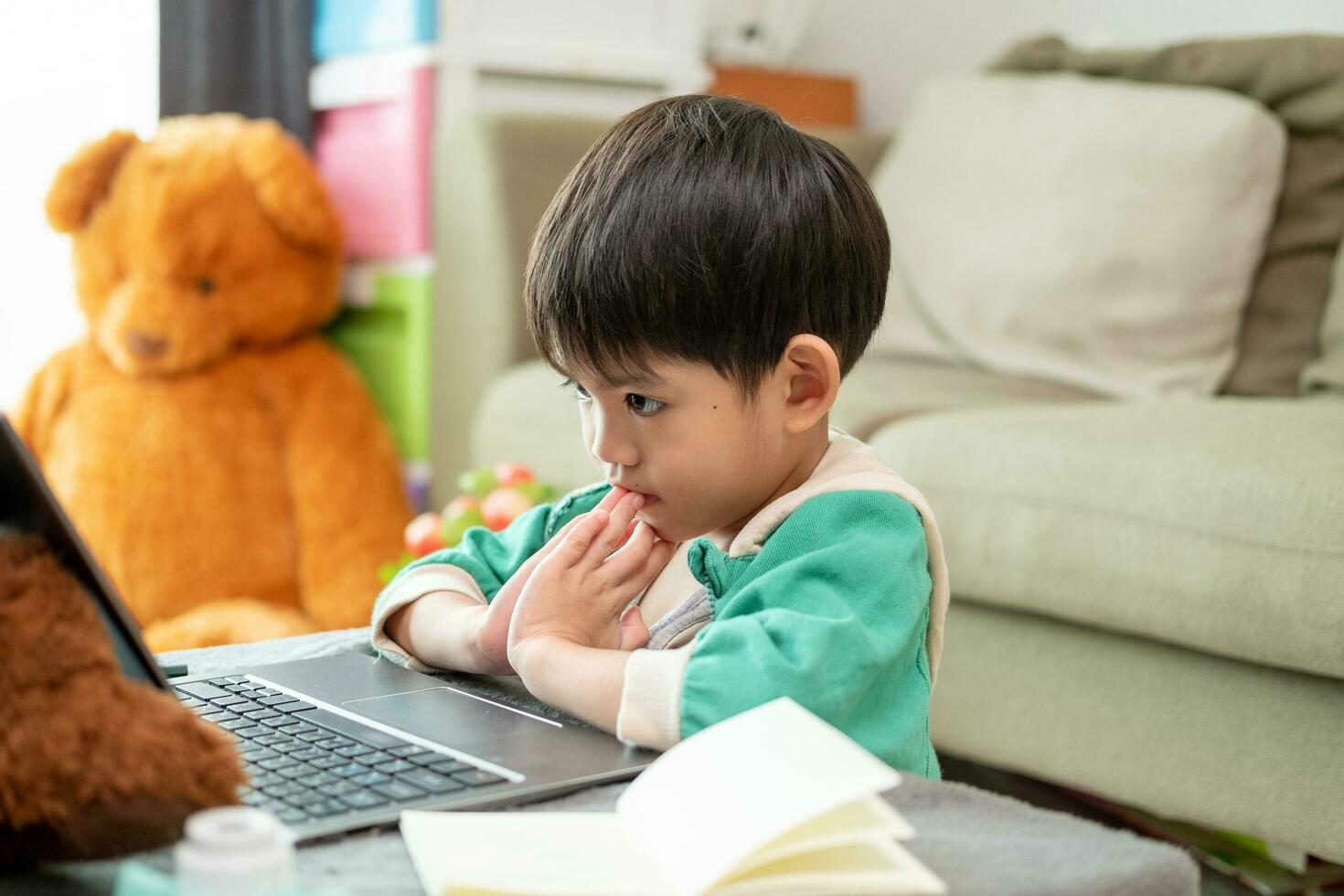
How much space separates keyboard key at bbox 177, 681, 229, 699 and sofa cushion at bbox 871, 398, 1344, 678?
2.70 feet

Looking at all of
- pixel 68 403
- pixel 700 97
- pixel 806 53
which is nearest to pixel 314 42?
pixel 68 403

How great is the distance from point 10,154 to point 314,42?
0.54 meters

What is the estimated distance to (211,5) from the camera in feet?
7.89

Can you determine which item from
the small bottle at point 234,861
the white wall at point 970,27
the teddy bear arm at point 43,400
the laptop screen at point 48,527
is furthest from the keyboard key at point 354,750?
the white wall at point 970,27

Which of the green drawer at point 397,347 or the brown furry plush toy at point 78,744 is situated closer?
the brown furry plush toy at point 78,744

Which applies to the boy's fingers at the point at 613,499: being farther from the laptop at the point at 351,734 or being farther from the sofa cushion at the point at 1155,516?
the sofa cushion at the point at 1155,516

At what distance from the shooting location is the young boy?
0.75 metres

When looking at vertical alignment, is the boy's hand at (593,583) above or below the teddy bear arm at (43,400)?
above

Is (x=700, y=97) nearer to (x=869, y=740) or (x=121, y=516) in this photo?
(x=869, y=740)

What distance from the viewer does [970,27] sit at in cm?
278

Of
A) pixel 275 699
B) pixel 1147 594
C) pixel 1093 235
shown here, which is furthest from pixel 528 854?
pixel 1093 235

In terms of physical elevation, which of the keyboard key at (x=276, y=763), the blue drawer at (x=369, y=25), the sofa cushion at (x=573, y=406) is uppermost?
the blue drawer at (x=369, y=25)

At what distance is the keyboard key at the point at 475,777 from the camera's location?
62cm

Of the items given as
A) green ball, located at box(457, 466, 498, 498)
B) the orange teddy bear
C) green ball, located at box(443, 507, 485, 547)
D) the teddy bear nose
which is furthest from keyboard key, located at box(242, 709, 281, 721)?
the teddy bear nose
